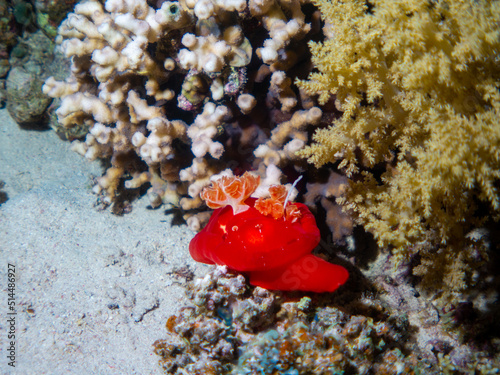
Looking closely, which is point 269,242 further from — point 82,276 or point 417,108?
point 82,276

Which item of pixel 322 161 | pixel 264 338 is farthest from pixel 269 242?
pixel 322 161

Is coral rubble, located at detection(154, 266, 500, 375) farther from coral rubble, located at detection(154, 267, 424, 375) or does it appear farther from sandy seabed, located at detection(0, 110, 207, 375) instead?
sandy seabed, located at detection(0, 110, 207, 375)

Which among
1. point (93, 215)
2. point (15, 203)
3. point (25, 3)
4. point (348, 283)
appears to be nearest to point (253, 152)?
point (348, 283)

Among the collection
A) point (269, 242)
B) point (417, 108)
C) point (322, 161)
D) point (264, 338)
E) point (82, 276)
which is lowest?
point (82, 276)

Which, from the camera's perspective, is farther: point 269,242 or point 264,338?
point 269,242

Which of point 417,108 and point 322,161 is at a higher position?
point 417,108

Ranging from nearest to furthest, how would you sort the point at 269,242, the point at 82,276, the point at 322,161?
the point at 269,242
the point at 322,161
the point at 82,276

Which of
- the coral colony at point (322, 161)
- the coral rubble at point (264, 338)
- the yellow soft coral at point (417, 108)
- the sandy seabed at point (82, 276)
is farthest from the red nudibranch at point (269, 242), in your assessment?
the sandy seabed at point (82, 276)
